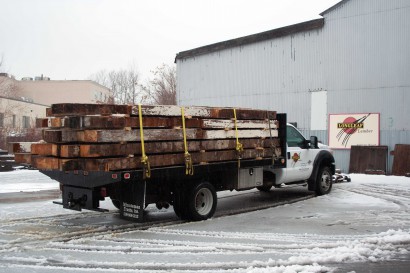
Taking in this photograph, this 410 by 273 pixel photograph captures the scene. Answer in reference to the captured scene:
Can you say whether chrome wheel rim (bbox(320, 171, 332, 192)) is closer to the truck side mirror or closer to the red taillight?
Answer: the truck side mirror

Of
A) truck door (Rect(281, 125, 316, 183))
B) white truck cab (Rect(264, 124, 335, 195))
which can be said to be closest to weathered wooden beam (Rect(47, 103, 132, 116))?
white truck cab (Rect(264, 124, 335, 195))

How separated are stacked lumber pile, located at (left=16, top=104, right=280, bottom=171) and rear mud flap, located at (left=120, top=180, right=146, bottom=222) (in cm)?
43

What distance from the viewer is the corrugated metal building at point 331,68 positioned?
61.6 ft

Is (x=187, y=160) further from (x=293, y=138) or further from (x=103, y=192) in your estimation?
(x=293, y=138)

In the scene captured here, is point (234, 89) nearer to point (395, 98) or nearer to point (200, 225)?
point (395, 98)

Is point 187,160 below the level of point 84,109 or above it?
below

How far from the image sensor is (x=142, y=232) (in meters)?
8.20

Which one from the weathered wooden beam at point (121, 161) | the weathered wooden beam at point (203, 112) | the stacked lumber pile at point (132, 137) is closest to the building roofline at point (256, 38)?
the weathered wooden beam at point (203, 112)

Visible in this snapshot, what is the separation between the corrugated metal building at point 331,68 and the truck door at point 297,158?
802cm

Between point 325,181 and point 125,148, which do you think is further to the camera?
point 325,181

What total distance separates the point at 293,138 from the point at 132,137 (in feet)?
18.1

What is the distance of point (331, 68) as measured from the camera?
803 inches

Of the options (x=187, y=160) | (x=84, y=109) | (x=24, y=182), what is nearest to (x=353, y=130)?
(x=187, y=160)

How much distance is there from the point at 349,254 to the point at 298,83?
15.6m
